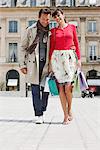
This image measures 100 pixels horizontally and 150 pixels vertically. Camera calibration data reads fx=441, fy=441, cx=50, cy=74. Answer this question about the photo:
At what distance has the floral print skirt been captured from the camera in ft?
22.5

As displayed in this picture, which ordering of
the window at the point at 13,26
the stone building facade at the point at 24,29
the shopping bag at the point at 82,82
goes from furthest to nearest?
the window at the point at 13,26 < the stone building facade at the point at 24,29 < the shopping bag at the point at 82,82

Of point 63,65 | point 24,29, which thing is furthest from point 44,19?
point 24,29

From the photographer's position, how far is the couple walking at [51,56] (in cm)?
691

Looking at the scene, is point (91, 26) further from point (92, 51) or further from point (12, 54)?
point (12, 54)

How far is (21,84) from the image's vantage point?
168 feet

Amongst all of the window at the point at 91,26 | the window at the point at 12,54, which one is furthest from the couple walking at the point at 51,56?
the window at the point at 91,26

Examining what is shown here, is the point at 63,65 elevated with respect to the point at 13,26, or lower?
lower

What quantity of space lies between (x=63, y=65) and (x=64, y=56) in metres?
0.14

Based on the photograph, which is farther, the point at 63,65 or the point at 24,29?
the point at 24,29

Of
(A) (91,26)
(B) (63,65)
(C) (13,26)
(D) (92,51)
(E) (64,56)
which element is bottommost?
(B) (63,65)

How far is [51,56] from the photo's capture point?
22.9 feet

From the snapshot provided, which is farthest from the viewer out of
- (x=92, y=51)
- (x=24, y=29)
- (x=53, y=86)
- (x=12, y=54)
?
(x=12, y=54)

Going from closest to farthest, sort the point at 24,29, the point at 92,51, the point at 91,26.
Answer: the point at 24,29
the point at 92,51
the point at 91,26

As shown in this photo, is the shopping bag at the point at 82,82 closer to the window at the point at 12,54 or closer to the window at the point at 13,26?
the window at the point at 12,54
